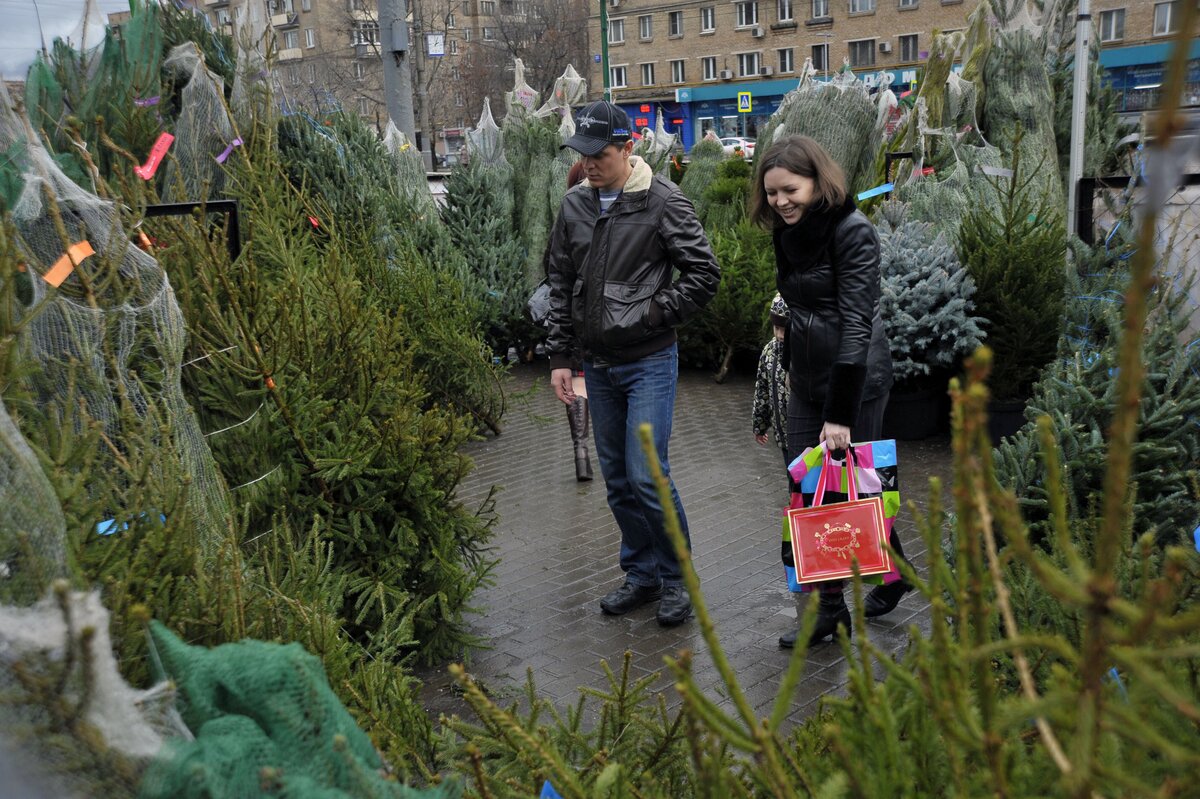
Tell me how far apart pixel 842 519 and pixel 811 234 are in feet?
3.55

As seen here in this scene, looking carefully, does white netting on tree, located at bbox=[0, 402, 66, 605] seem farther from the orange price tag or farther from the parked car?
the parked car

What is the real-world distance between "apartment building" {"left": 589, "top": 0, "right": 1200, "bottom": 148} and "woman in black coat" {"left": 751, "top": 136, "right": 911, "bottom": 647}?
46285 millimetres

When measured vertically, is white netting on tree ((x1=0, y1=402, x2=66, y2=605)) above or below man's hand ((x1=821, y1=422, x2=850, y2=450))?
above

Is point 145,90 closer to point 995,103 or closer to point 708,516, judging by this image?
point 708,516

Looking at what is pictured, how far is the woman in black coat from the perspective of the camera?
13.1 feet

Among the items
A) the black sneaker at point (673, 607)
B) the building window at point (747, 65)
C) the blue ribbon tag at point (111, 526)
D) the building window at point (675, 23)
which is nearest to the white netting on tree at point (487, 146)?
the black sneaker at point (673, 607)

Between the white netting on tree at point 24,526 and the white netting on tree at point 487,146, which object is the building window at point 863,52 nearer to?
the white netting on tree at point 487,146

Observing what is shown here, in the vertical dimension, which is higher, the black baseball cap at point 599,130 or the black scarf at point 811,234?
the black baseball cap at point 599,130

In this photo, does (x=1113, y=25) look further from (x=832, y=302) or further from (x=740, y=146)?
(x=832, y=302)

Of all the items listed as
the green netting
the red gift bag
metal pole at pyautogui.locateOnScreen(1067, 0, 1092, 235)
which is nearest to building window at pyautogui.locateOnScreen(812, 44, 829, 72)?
metal pole at pyautogui.locateOnScreen(1067, 0, 1092, 235)

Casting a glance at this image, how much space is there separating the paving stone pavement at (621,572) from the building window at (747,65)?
5444 cm

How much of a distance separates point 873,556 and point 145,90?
4.64 metres

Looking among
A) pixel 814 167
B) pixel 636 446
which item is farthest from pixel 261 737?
pixel 636 446

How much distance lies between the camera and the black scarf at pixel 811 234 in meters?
4.03
